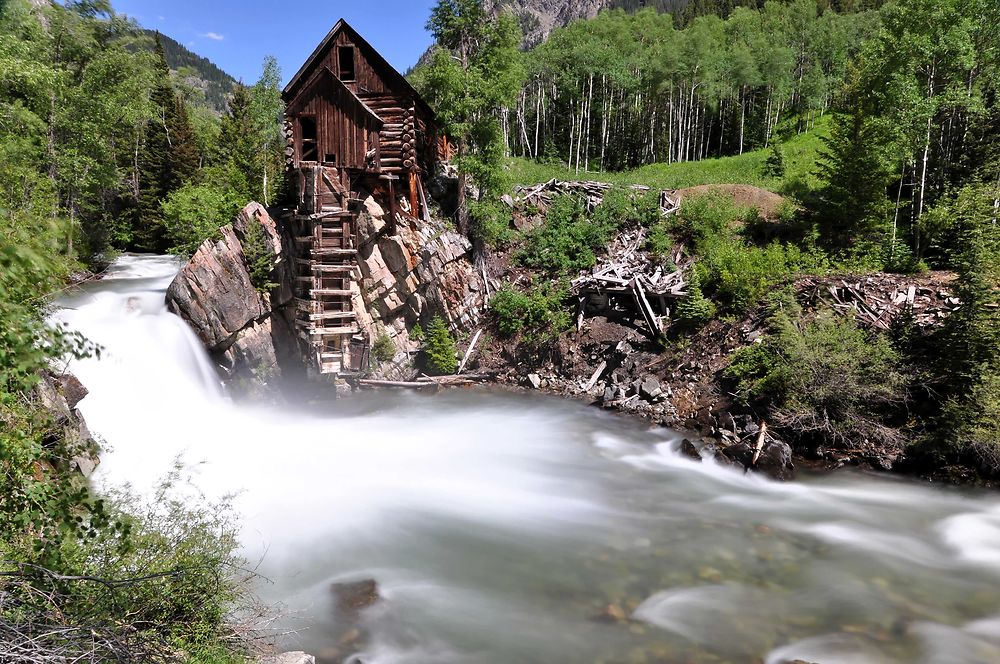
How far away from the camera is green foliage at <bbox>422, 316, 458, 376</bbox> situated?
69.1 feet

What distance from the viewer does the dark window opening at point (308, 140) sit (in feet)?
67.7

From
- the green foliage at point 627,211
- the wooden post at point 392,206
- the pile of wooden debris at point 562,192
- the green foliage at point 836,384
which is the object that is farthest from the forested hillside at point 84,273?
the green foliage at point 627,211

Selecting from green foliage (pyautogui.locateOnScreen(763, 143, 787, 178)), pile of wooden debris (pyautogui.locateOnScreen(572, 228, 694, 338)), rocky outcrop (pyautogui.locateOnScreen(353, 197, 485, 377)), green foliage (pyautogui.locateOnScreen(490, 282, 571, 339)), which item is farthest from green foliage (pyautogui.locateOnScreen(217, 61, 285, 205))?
green foliage (pyautogui.locateOnScreen(763, 143, 787, 178))

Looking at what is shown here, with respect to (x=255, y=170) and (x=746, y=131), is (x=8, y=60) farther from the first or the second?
(x=746, y=131)

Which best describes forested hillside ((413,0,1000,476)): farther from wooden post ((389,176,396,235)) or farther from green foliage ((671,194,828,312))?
wooden post ((389,176,396,235))

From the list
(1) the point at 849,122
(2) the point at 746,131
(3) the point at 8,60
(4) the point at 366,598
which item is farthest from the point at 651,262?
(2) the point at 746,131

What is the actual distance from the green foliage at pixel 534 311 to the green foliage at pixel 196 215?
42.2ft

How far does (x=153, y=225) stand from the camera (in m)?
35.4

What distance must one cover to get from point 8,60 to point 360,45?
10969mm

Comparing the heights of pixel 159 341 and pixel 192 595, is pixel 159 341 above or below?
above

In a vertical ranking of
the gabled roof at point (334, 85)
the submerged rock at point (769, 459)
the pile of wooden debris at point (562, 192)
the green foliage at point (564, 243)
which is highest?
the gabled roof at point (334, 85)

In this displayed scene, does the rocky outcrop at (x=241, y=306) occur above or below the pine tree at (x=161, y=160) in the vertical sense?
below

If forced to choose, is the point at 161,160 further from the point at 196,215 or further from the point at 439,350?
the point at 439,350

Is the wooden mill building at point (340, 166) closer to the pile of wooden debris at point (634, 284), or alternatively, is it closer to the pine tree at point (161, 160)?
the pile of wooden debris at point (634, 284)
